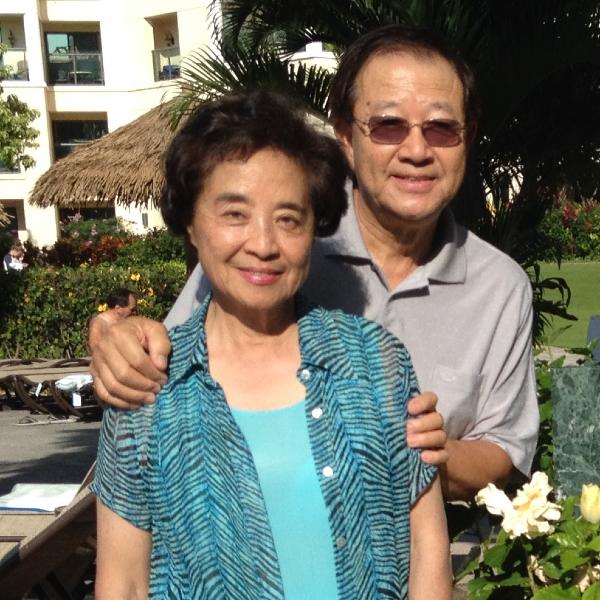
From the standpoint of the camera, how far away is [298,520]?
6.83 ft

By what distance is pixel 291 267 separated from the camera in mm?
2152

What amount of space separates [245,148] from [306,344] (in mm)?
383

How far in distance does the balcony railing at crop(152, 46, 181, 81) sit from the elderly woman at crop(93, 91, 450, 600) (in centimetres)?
3576

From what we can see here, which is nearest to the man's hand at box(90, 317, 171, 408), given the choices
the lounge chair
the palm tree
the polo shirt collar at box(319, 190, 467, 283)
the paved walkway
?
the polo shirt collar at box(319, 190, 467, 283)

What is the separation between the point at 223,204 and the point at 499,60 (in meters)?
6.30

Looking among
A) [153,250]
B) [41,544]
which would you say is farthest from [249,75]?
[153,250]

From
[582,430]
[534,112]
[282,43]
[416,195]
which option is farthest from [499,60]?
[416,195]

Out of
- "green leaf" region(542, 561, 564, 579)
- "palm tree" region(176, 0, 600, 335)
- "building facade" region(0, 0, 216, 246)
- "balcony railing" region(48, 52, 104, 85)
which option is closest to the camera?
"green leaf" region(542, 561, 564, 579)

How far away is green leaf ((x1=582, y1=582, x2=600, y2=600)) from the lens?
2508 mm

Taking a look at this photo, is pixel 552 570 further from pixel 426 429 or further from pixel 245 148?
pixel 245 148

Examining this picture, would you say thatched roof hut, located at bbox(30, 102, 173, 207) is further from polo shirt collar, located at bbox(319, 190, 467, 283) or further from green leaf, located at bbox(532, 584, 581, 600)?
green leaf, located at bbox(532, 584, 581, 600)

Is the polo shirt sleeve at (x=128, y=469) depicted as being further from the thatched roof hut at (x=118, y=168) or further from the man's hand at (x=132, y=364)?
the thatched roof hut at (x=118, y=168)

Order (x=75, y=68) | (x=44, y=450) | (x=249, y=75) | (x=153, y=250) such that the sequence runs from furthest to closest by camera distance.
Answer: (x=75, y=68)
(x=153, y=250)
(x=44, y=450)
(x=249, y=75)

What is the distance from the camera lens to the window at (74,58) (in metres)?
40.0
